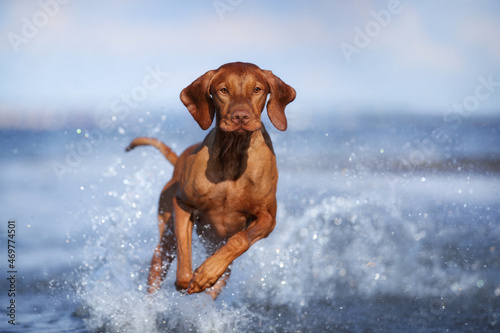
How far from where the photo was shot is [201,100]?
4152 mm

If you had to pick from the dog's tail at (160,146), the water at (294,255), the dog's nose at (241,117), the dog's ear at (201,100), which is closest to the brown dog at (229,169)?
the dog's ear at (201,100)

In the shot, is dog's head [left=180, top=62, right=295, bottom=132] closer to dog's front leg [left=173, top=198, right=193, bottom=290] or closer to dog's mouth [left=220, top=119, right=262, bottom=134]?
dog's mouth [left=220, top=119, right=262, bottom=134]

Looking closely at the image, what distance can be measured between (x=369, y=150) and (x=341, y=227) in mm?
6239

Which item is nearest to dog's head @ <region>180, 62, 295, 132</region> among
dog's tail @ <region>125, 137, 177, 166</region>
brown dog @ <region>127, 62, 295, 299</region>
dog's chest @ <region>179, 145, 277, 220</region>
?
brown dog @ <region>127, 62, 295, 299</region>

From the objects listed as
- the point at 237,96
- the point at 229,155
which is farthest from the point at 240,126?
the point at 229,155

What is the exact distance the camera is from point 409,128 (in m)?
15.1

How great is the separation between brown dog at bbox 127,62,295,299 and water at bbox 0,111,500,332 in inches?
36.1

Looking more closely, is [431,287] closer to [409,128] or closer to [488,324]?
[488,324]

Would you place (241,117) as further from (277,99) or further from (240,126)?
(277,99)

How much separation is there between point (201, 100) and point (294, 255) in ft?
8.92

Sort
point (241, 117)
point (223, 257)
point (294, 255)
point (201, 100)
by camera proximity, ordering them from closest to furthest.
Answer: point (241, 117) < point (223, 257) < point (201, 100) < point (294, 255)

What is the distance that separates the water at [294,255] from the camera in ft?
17.0

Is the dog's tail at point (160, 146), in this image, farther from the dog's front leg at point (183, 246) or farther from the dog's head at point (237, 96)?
the dog's head at point (237, 96)

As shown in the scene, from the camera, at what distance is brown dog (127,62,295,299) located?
12.9 feet
